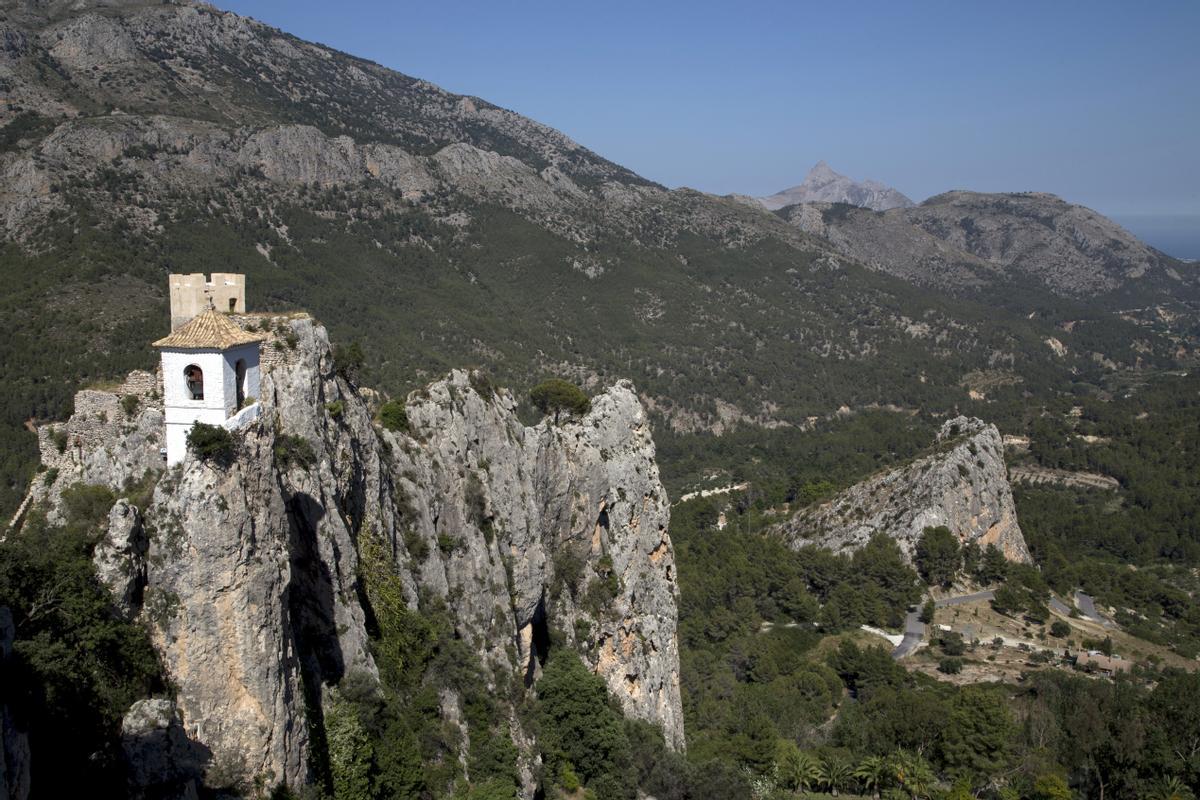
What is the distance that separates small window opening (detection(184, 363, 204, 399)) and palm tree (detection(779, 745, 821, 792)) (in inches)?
1521

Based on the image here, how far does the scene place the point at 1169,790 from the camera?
42.4 m

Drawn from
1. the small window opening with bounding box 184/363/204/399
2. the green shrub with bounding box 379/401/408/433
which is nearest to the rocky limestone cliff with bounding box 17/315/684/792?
the green shrub with bounding box 379/401/408/433

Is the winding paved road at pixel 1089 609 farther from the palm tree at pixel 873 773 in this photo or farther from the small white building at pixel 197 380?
the small white building at pixel 197 380

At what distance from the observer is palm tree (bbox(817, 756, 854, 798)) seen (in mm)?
47250

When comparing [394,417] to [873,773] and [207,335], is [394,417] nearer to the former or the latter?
[207,335]

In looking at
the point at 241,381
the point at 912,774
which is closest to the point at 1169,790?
the point at 912,774

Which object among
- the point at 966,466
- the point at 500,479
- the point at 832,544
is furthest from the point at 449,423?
the point at 966,466

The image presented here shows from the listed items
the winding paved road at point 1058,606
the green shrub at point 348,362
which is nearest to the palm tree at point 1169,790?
the winding paved road at point 1058,606

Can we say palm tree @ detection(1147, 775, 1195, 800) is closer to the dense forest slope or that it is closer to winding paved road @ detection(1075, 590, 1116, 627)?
winding paved road @ detection(1075, 590, 1116, 627)

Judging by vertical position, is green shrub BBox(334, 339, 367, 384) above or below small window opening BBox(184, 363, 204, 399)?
Result: above

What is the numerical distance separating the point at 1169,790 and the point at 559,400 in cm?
3819

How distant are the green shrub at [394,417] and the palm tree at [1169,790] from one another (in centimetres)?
A: 4042

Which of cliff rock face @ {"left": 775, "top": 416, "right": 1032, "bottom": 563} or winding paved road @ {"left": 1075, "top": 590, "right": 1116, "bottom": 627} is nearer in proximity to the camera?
winding paved road @ {"left": 1075, "top": 590, "right": 1116, "bottom": 627}

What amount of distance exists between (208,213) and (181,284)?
119716mm
